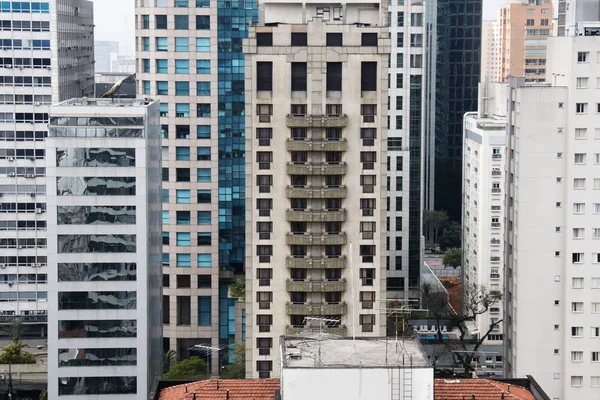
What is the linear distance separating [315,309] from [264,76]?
62.4 feet

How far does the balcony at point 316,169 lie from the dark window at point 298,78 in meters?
6.05

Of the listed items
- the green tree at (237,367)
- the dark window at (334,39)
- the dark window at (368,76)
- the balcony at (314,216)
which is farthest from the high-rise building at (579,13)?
the green tree at (237,367)

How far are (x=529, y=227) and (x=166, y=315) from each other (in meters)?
50.9

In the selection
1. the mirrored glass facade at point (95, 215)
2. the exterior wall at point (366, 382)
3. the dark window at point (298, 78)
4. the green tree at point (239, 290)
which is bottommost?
the green tree at point (239, 290)

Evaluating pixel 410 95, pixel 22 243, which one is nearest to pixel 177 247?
pixel 22 243

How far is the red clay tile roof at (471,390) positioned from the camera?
3563 inches

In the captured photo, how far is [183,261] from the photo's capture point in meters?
150

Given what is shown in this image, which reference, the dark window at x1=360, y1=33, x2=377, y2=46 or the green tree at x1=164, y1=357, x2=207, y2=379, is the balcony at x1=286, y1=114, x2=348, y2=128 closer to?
the dark window at x1=360, y1=33, x2=377, y2=46

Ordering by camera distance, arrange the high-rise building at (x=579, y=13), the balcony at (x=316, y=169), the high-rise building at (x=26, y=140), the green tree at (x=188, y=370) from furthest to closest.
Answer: the high-rise building at (x=26, y=140), the green tree at (x=188, y=370), the high-rise building at (x=579, y=13), the balcony at (x=316, y=169)

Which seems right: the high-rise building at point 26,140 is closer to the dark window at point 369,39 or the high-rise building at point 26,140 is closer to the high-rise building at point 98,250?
the high-rise building at point 98,250

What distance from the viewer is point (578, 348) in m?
114

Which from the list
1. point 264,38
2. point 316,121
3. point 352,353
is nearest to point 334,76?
point 316,121

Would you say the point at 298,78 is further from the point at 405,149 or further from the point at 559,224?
the point at 405,149

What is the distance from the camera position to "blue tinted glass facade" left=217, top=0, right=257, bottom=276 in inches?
5910
